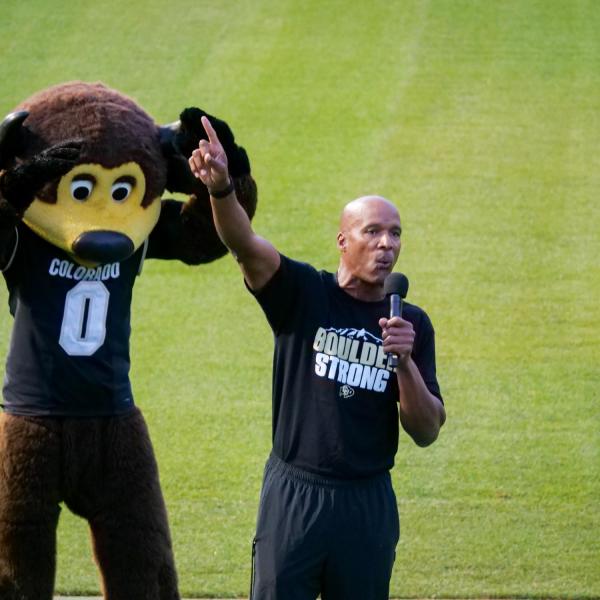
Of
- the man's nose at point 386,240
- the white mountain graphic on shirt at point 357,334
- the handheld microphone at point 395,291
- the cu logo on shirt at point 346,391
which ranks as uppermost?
the man's nose at point 386,240

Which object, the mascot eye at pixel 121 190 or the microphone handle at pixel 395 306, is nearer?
the microphone handle at pixel 395 306

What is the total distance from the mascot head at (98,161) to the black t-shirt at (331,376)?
843 mm

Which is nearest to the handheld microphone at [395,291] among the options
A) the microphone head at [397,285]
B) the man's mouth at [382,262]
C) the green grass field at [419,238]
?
the microphone head at [397,285]

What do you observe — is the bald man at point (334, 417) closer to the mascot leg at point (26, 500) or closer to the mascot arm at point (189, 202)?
the mascot arm at point (189, 202)

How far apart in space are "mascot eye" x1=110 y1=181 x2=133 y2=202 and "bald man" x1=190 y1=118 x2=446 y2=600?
0.79 metres

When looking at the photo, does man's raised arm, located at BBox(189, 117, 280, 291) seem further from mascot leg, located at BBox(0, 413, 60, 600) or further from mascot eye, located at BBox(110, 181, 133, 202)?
mascot leg, located at BBox(0, 413, 60, 600)

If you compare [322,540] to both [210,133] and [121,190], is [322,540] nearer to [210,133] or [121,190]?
[210,133]

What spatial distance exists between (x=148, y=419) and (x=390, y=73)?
650 cm

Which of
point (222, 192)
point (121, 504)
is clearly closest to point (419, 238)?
point (121, 504)

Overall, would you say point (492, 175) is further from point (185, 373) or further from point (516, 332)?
point (185, 373)

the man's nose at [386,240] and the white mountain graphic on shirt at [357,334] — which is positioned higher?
the man's nose at [386,240]

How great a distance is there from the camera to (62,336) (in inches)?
213

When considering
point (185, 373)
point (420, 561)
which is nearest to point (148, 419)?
point (185, 373)

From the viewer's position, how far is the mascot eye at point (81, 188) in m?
5.46
